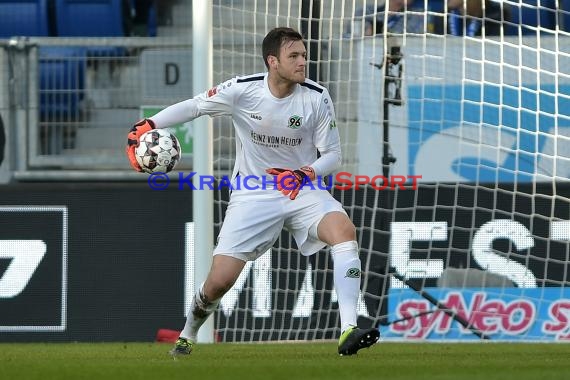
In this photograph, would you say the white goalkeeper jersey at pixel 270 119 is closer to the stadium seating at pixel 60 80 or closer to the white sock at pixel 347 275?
the white sock at pixel 347 275

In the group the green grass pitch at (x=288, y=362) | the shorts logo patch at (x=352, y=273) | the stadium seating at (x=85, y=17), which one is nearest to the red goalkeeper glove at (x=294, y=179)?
the shorts logo patch at (x=352, y=273)

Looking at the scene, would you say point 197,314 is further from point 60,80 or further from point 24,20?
point 24,20

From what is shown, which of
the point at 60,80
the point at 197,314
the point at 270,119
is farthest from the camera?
the point at 60,80

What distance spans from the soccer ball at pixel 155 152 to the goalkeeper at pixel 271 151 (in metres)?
0.12

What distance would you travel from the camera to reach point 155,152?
289 inches

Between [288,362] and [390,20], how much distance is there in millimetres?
4395

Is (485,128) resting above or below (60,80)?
below

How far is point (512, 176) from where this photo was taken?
417 inches

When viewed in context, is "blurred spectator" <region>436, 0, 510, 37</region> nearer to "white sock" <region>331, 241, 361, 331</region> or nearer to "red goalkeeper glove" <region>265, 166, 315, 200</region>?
"red goalkeeper glove" <region>265, 166, 315, 200</region>

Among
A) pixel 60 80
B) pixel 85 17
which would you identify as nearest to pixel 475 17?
pixel 60 80

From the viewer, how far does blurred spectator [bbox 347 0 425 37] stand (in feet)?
33.9

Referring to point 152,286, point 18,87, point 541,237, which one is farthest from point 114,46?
point 541,237

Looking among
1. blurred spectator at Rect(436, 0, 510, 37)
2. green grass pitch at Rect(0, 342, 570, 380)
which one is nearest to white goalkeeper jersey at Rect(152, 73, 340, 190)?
green grass pitch at Rect(0, 342, 570, 380)

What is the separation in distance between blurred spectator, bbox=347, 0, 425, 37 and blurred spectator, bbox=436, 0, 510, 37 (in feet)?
0.95
